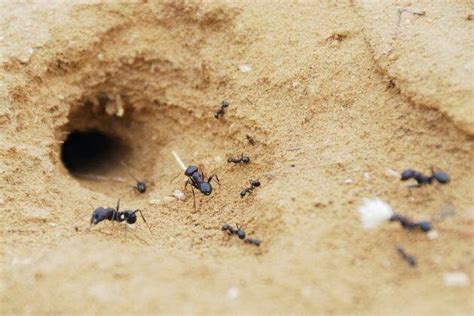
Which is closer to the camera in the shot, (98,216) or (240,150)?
(98,216)

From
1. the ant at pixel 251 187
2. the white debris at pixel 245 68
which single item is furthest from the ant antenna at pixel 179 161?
the white debris at pixel 245 68

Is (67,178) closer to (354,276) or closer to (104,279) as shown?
(104,279)

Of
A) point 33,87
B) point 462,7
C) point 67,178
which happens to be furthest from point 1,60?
point 462,7

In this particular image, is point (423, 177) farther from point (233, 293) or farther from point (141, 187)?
point (141, 187)

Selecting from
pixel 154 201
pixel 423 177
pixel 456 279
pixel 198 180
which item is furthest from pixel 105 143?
pixel 456 279

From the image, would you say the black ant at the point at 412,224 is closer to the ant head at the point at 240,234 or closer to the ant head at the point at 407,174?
the ant head at the point at 407,174
